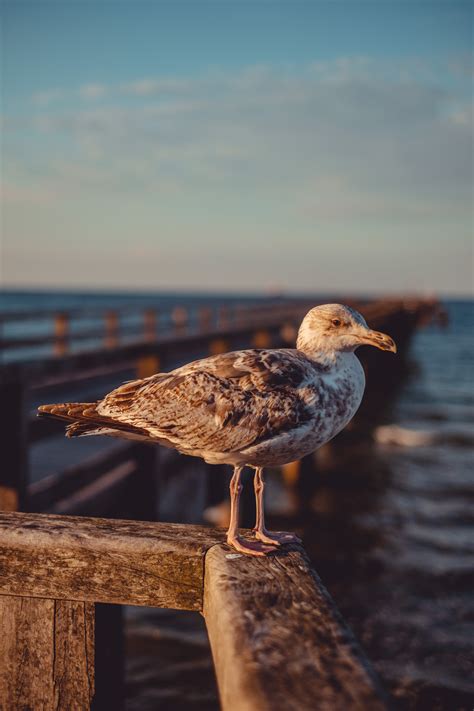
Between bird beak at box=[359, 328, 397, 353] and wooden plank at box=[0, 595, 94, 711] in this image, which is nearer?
wooden plank at box=[0, 595, 94, 711]

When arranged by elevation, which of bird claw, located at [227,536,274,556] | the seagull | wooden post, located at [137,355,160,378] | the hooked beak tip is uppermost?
the hooked beak tip

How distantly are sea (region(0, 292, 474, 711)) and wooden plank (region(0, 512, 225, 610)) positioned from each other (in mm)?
3120

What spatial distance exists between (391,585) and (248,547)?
16.1ft

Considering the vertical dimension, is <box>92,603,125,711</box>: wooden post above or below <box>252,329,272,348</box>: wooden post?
below

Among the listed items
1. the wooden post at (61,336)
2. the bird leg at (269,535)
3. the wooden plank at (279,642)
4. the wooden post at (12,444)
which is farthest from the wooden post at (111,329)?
the wooden plank at (279,642)

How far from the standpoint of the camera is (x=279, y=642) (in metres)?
1.24

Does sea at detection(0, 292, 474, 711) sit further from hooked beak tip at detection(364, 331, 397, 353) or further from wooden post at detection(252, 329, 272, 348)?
hooked beak tip at detection(364, 331, 397, 353)

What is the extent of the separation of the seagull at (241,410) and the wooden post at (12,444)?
5.51 ft

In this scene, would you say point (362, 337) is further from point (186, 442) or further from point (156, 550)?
point (156, 550)

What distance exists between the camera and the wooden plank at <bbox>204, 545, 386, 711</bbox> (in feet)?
3.49

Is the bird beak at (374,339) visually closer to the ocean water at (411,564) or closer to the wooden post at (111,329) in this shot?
the ocean water at (411,564)

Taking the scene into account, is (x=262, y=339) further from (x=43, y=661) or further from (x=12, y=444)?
(x=43, y=661)

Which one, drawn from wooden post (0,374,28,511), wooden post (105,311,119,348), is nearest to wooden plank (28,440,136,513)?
wooden post (0,374,28,511)

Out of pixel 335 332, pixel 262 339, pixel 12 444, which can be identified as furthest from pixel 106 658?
pixel 262 339
